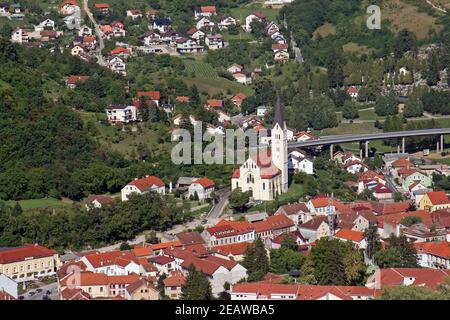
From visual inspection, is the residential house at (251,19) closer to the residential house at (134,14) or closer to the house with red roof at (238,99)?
the residential house at (134,14)

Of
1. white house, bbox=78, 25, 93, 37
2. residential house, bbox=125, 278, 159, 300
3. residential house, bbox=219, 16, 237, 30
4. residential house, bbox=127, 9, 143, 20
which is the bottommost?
residential house, bbox=125, 278, 159, 300

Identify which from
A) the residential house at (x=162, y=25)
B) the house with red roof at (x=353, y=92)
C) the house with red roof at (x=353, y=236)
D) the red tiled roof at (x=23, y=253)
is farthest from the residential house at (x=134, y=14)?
the red tiled roof at (x=23, y=253)

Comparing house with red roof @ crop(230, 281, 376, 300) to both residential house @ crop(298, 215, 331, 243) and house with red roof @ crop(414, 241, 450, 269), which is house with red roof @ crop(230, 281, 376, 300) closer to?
house with red roof @ crop(414, 241, 450, 269)

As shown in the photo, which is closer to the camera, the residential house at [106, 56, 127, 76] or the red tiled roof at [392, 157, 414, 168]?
the red tiled roof at [392, 157, 414, 168]

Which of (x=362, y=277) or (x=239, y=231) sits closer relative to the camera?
(x=362, y=277)

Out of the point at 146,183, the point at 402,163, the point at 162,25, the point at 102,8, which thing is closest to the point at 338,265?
the point at 146,183

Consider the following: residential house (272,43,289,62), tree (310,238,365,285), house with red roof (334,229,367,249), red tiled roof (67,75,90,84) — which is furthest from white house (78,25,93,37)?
tree (310,238,365,285)
